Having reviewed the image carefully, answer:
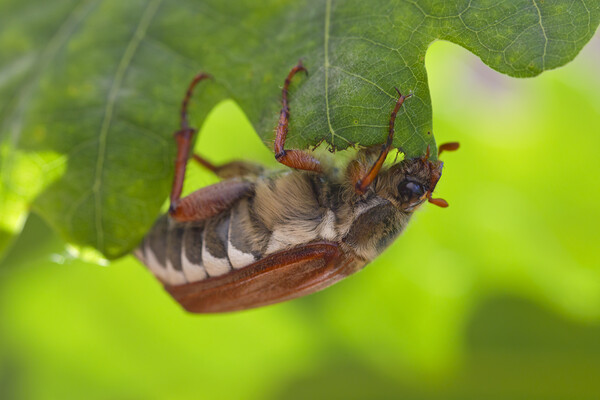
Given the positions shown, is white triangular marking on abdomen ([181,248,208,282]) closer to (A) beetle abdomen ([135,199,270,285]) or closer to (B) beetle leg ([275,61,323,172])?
(A) beetle abdomen ([135,199,270,285])

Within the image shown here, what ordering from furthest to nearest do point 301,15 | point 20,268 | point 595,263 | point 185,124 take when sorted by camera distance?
1. point 20,268
2. point 595,263
3. point 185,124
4. point 301,15

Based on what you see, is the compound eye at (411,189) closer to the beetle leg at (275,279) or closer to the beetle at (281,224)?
A: the beetle at (281,224)

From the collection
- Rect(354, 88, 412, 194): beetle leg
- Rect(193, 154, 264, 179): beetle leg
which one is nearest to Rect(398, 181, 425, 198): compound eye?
Result: Rect(354, 88, 412, 194): beetle leg

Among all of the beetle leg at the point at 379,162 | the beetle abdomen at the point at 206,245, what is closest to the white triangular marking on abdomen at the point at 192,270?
the beetle abdomen at the point at 206,245

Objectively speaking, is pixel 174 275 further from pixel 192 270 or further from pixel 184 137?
pixel 184 137

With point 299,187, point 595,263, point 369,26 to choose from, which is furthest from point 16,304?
point 595,263

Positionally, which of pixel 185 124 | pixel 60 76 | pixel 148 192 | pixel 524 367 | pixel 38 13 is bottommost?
pixel 524 367

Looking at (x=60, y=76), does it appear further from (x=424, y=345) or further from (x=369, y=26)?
(x=424, y=345)
